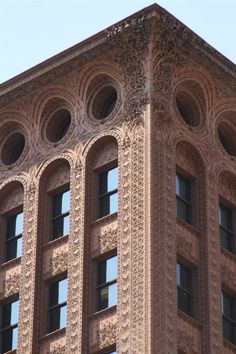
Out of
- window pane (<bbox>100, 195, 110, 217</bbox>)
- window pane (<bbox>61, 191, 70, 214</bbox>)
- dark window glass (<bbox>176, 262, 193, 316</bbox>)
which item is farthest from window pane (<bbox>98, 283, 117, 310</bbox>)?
window pane (<bbox>61, 191, 70, 214</bbox>)

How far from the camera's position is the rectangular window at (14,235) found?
198 ft

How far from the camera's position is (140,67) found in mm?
59312

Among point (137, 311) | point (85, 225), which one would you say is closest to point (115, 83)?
point (85, 225)

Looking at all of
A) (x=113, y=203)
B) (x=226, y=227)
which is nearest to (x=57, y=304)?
(x=113, y=203)

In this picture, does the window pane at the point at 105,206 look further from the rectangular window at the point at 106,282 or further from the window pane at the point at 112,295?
the window pane at the point at 112,295

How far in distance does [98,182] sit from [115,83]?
3986 mm

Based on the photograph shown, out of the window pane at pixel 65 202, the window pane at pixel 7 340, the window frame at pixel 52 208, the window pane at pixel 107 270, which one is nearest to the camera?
the window pane at pixel 107 270

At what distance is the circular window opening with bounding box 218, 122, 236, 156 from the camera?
204 feet

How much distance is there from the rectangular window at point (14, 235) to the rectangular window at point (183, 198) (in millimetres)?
6551

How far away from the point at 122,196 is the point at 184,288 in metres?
4.09

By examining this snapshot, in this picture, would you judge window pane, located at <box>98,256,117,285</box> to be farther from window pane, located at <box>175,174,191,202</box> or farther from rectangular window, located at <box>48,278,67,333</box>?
window pane, located at <box>175,174,191,202</box>

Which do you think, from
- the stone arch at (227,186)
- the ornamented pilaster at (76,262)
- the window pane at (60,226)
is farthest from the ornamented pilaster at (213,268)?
the window pane at (60,226)

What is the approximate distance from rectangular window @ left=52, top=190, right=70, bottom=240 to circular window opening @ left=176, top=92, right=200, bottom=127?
5538 mm

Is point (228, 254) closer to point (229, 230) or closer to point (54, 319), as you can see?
point (229, 230)
